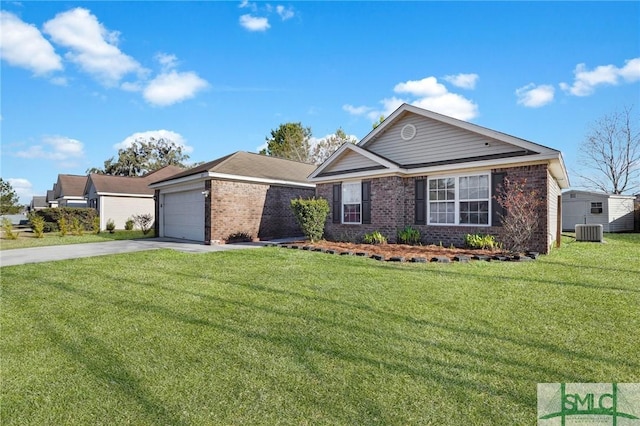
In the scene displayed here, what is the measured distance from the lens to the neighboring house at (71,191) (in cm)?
3088

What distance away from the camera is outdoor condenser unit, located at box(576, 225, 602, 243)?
14047 millimetres

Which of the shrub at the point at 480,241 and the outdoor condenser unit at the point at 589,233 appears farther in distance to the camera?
the outdoor condenser unit at the point at 589,233

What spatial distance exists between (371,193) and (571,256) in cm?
652

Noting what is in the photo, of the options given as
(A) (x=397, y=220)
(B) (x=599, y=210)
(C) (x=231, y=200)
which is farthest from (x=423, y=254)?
(B) (x=599, y=210)

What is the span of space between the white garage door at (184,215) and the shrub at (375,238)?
710cm

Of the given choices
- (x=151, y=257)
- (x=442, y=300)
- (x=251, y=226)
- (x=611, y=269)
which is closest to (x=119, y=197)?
(x=251, y=226)

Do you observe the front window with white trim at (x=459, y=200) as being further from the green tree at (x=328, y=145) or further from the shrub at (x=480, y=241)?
the green tree at (x=328, y=145)

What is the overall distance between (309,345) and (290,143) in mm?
39216

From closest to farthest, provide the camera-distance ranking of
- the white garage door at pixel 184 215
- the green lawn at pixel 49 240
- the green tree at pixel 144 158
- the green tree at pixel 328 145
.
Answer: the green lawn at pixel 49 240, the white garage door at pixel 184 215, the green tree at pixel 328 145, the green tree at pixel 144 158

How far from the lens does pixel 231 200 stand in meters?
14.0

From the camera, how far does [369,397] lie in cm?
276

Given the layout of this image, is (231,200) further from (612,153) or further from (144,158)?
(144,158)

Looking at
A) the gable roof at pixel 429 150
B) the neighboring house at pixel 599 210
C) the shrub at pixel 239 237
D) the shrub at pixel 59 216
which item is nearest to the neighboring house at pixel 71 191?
the shrub at pixel 59 216

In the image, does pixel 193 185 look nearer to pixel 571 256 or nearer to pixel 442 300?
pixel 442 300
